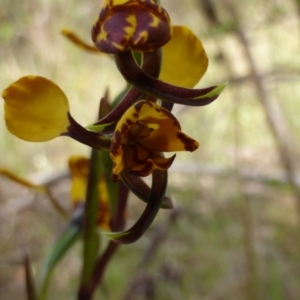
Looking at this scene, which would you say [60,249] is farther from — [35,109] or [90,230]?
[35,109]

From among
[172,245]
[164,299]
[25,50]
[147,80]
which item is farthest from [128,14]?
[25,50]

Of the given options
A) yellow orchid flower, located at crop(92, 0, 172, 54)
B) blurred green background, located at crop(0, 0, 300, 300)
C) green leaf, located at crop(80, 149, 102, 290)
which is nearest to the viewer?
yellow orchid flower, located at crop(92, 0, 172, 54)

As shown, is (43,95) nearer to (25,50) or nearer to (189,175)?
(189,175)

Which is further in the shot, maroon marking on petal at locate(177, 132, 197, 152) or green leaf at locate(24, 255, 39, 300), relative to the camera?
green leaf at locate(24, 255, 39, 300)

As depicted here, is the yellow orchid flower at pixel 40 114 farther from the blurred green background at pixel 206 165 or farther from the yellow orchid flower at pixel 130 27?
the blurred green background at pixel 206 165

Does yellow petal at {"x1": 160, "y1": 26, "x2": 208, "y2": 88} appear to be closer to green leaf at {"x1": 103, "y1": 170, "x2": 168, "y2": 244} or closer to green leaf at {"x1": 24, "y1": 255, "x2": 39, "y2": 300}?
green leaf at {"x1": 103, "y1": 170, "x2": 168, "y2": 244}

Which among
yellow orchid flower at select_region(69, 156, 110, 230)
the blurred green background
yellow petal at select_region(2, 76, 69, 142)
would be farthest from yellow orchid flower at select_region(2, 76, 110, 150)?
the blurred green background
